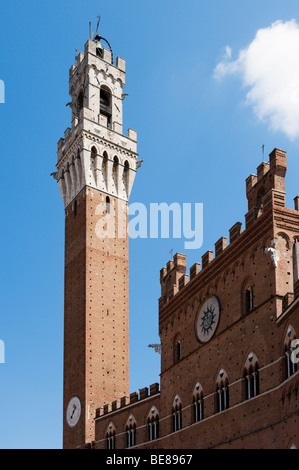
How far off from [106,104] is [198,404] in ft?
87.4

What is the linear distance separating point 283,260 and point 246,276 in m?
2.09

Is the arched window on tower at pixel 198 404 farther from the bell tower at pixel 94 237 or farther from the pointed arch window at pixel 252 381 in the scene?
the bell tower at pixel 94 237

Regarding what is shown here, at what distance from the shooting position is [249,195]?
1195 inches

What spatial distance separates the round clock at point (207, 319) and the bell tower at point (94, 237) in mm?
12403

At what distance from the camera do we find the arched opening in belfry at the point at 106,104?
5169 cm

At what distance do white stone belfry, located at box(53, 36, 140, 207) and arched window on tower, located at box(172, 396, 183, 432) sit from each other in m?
18.0

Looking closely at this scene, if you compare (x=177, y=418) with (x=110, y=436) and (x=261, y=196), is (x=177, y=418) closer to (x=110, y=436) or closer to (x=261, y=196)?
(x=110, y=436)

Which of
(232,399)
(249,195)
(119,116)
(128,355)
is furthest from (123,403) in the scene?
(119,116)

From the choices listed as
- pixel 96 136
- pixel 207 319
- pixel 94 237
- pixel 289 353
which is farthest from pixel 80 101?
pixel 289 353

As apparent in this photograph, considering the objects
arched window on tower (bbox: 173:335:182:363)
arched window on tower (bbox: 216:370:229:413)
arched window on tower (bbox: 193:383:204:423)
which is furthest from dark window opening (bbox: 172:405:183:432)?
arched window on tower (bbox: 216:370:229:413)

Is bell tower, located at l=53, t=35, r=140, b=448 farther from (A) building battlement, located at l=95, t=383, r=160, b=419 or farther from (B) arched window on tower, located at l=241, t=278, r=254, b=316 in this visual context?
(B) arched window on tower, located at l=241, t=278, r=254, b=316

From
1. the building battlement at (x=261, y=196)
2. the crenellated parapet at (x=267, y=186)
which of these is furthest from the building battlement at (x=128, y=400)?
the crenellated parapet at (x=267, y=186)

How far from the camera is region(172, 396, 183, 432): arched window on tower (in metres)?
32.7
